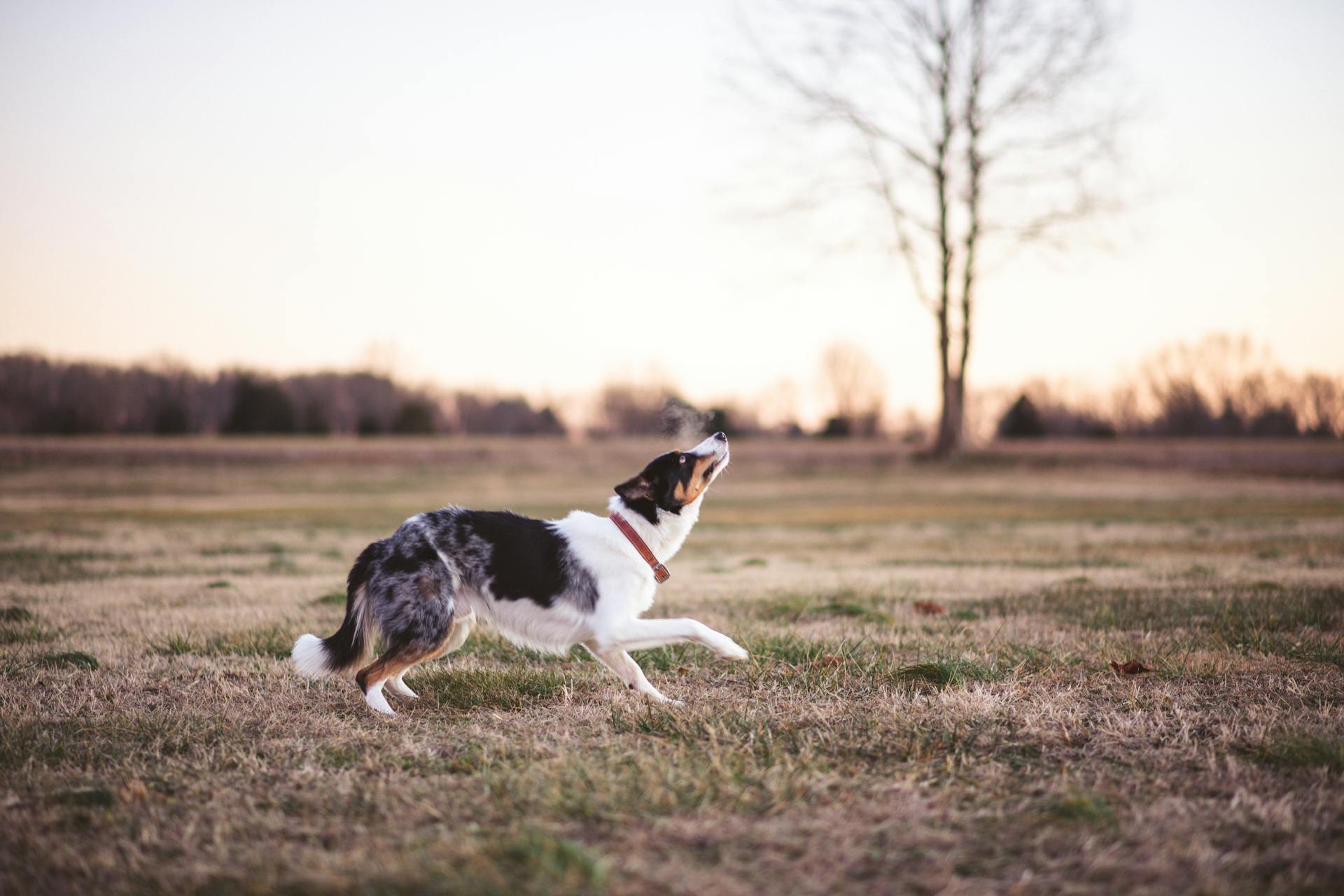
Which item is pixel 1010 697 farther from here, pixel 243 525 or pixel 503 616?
pixel 243 525

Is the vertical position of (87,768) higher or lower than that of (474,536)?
lower

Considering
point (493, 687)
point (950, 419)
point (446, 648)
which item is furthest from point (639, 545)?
point (950, 419)

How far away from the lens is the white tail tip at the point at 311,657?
5156 millimetres

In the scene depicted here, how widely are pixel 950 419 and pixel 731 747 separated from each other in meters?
28.9

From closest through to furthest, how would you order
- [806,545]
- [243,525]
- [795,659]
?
1. [795,659]
2. [806,545]
3. [243,525]

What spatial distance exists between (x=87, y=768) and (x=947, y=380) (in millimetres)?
29169

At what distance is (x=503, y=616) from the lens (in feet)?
18.0

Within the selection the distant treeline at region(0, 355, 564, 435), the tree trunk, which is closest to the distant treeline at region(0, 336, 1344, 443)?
the distant treeline at region(0, 355, 564, 435)

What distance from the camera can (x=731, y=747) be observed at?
4.06 meters

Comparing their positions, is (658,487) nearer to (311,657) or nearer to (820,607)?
(311,657)

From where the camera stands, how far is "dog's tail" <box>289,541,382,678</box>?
204 inches

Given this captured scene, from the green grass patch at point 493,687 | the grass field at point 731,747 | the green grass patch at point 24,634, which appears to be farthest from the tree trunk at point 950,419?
the green grass patch at point 24,634

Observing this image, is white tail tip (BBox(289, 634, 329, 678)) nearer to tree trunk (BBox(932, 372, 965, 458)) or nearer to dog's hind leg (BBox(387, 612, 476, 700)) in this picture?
dog's hind leg (BBox(387, 612, 476, 700))

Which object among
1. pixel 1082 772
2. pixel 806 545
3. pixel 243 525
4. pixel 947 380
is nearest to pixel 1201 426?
pixel 947 380
